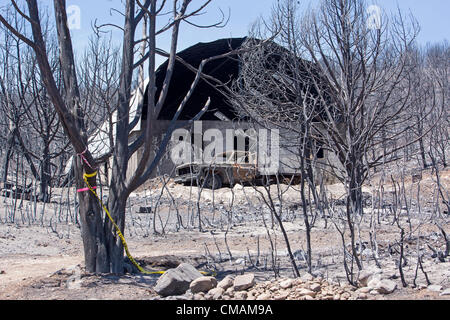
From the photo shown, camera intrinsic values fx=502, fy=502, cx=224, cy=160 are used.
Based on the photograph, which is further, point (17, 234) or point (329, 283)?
point (17, 234)

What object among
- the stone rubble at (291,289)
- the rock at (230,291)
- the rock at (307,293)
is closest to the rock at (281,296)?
the stone rubble at (291,289)

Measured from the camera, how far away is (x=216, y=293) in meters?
4.14

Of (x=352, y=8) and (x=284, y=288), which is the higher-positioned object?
(x=352, y=8)

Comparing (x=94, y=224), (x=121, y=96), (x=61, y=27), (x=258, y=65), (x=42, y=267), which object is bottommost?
(x=42, y=267)

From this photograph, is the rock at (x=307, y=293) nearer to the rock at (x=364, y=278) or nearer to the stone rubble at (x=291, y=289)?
the stone rubble at (x=291, y=289)

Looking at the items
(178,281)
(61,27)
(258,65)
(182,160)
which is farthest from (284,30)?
(182,160)

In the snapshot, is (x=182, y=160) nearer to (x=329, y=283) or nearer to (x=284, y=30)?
(x=284, y=30)

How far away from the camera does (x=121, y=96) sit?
5.49 m

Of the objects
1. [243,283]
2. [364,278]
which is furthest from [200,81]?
[364,278]

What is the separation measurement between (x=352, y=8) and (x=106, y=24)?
5746mm

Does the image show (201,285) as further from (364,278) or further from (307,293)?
(364,278)

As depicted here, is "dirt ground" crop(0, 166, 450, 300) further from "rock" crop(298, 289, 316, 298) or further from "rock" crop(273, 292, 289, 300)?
"rock" crop(273, 292, 289, 300)

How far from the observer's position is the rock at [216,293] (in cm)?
409

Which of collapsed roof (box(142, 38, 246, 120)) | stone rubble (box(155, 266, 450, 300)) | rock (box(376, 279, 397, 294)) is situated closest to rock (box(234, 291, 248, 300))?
stone rubble (box(155, 266, 450, 300))
